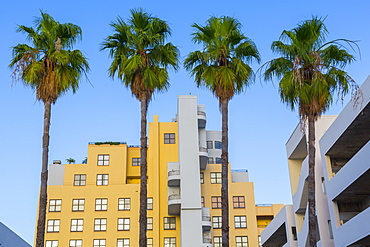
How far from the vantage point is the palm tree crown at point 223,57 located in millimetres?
27516

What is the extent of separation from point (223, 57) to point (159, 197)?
42.0 meters

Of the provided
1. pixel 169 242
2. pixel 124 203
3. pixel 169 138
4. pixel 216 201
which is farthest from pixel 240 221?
pixel 124 203

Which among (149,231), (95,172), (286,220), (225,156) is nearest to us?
(225,156)

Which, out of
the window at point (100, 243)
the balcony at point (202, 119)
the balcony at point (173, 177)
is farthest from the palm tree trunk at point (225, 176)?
the window at point (100, 243)

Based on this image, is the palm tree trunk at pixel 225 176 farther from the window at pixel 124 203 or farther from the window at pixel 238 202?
the window at pixel 238 202

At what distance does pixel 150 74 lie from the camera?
2773 cm

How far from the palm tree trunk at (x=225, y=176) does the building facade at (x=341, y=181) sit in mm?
4142

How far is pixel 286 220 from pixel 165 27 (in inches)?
821

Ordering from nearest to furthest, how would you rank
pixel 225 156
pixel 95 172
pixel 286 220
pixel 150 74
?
pixel 225 156 < pixel 150 74 < pixel 286 220 < pixel 95 172

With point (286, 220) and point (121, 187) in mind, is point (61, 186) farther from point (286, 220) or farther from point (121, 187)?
point (286, 220)

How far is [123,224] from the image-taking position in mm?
67062

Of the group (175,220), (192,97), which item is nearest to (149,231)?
(175,220)

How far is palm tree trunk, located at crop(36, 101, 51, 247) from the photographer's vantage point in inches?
905

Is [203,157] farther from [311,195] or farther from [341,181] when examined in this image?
[311,195]
